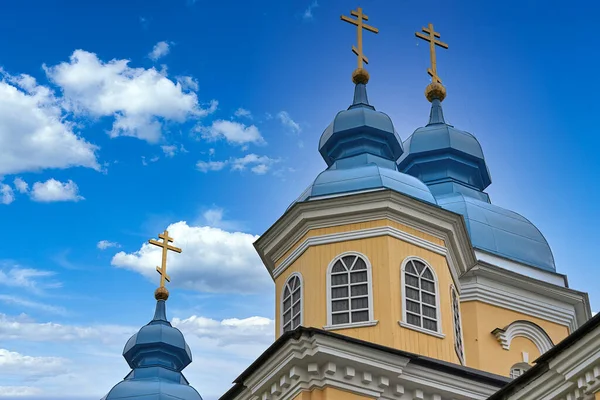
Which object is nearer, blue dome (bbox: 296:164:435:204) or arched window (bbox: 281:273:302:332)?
arched window (bbox: 281:273:302:332)

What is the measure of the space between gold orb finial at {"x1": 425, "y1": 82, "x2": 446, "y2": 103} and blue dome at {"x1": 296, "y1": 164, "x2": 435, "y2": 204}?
7.55m

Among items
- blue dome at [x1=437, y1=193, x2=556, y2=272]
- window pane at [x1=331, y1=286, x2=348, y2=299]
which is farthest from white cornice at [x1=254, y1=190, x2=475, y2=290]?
blue dome at [x1=437, y1=193, x2=556, y2=272]

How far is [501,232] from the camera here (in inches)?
995

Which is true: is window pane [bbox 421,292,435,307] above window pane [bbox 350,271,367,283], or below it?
below

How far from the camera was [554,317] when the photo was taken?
24516 millimetres

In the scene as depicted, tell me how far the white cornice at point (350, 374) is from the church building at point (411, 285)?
21 millimetres

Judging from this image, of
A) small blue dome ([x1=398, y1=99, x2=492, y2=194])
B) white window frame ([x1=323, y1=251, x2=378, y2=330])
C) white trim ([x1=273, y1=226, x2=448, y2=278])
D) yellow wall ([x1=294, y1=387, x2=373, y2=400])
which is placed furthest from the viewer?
small blue dome ([x1=398, y1=99, x2=492, y2=194])

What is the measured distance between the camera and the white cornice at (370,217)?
19.6 metres

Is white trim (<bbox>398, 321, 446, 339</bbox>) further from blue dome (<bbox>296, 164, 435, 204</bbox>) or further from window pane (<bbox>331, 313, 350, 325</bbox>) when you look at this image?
blue dome (<bbox>296, 164, 435, 204</bbox>)

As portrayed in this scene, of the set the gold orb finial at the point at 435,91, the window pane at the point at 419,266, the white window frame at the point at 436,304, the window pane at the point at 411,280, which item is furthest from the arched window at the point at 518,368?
the gold orb finial at the point at 435,91

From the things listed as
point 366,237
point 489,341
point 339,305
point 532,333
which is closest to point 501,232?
point 532,333

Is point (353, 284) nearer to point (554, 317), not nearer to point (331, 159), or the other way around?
point (331, 159)

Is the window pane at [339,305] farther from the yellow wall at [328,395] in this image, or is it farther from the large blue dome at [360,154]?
the yellow wall at [328,395]

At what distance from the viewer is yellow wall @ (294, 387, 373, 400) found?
16125 millimetres
